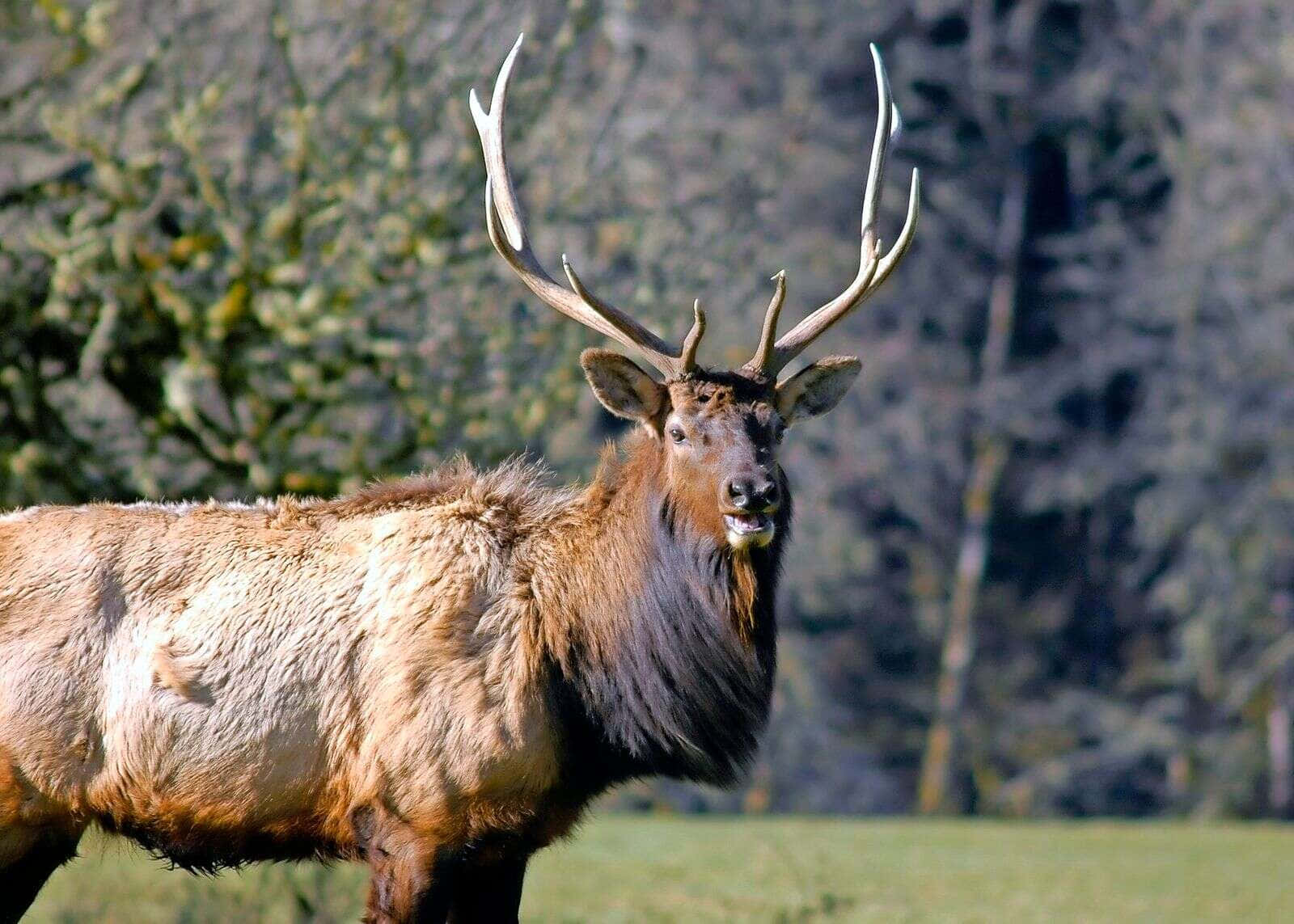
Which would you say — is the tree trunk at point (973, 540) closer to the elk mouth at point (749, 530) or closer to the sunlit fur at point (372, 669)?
the sunlit fur at point (372, 669)

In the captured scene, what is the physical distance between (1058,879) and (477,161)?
7.74 metres

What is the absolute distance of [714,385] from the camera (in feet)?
24.9

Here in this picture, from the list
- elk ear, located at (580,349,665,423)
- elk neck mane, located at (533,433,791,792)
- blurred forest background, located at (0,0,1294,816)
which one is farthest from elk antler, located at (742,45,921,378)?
blurred forest background, located at (0,0,1294,816)

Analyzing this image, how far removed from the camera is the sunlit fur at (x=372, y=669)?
7.02 meters

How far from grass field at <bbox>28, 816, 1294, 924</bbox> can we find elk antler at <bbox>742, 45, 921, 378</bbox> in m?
2.34

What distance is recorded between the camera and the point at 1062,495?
31.3 m

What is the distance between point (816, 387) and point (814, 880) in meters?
6.73

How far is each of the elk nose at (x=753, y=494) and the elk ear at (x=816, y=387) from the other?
0.70m

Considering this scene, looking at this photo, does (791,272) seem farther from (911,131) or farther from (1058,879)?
(1058,879)

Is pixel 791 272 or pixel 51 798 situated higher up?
pixel 791 272

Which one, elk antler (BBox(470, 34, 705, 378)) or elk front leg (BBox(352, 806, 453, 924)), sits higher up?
elk antler (BBox(470, 34, 705, 378))

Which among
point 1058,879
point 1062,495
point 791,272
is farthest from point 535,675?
point 1062,495

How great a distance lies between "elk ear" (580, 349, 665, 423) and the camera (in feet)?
25.1

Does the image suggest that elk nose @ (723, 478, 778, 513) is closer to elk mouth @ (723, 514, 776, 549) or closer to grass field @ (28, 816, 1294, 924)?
elk mouth @ (723, 514, 776, 549)
